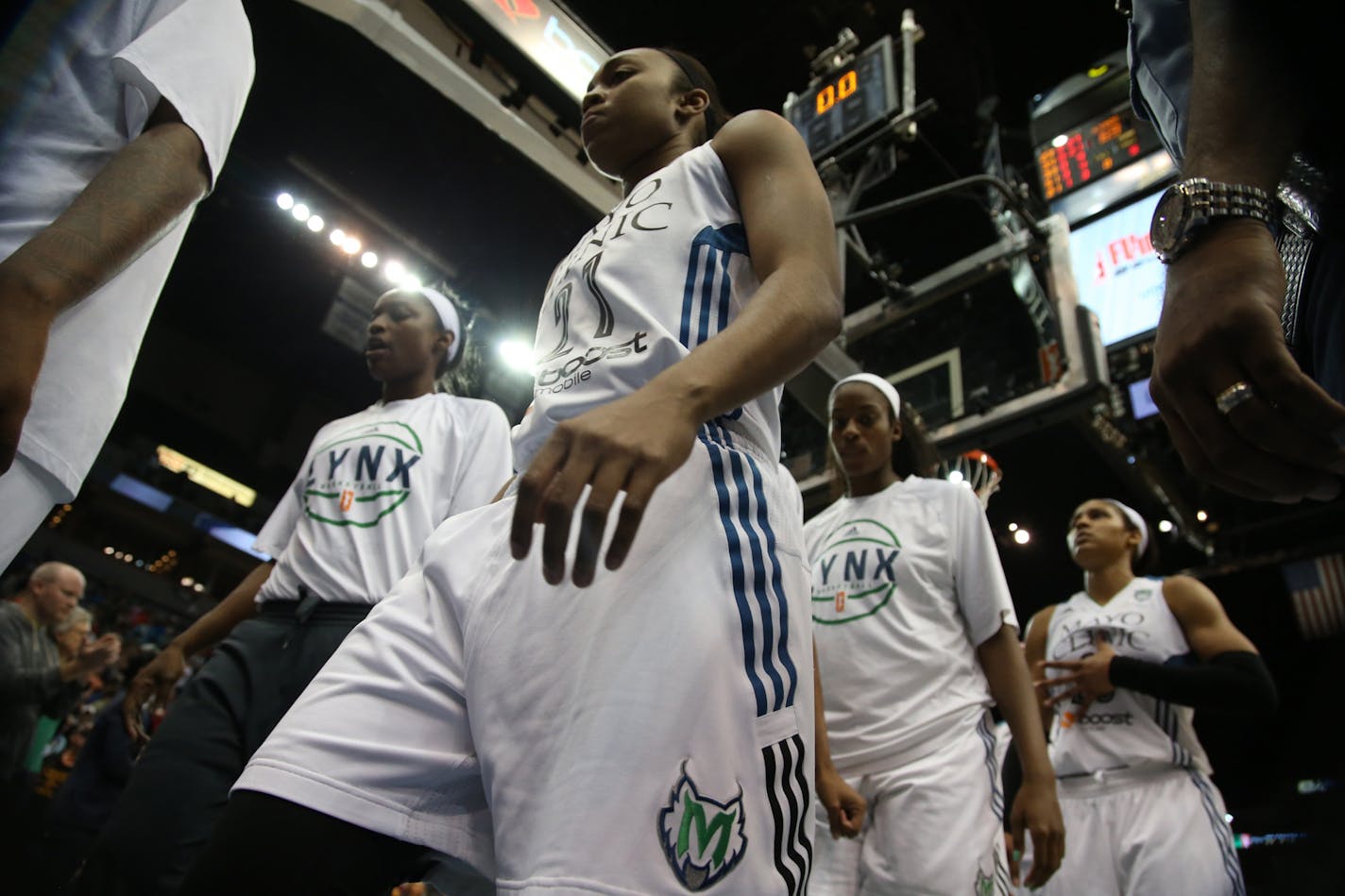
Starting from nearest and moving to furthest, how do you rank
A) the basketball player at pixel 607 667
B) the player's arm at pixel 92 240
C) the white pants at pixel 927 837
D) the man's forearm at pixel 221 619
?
1. the basketball player at pixel 607 667
2. the player's arm at pixel 92 240
3. the white pants at pixel 927 837
4. the man's forearm at pixel 221 619

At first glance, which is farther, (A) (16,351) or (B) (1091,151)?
(B) (1091,151)

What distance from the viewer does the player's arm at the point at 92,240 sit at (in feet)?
3.14

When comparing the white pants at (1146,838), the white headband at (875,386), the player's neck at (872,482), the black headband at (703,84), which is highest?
the black headband at (703,84)

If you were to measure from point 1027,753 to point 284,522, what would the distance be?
239 centimetres

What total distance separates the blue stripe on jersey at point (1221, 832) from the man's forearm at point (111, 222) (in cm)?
348

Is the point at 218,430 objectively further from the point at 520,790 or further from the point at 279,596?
the point at 520,790

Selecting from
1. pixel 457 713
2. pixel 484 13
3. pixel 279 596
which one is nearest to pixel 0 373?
pixel 457 713

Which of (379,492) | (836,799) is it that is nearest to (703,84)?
(379,492)

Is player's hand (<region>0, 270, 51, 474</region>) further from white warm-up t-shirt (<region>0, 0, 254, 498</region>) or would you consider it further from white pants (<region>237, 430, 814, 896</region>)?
white pants (<region>237, 430, 814, 896</region>)

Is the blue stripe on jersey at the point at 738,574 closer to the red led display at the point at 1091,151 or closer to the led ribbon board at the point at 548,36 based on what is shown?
the led ribbon board at the point at 548,36

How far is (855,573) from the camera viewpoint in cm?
267

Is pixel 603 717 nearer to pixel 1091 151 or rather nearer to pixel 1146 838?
pixel 1146 838

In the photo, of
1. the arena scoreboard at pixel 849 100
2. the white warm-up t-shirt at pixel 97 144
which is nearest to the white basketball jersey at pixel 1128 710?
the white warm-up t-shirt at pixel 97 144

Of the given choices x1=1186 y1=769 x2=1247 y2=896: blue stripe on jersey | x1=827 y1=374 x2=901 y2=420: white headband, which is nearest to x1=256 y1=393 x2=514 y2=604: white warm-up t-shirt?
x1=827 y1=374 x2=901 y2=420: white headband
